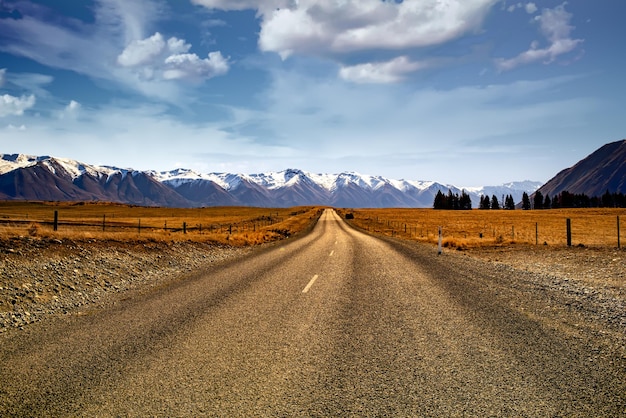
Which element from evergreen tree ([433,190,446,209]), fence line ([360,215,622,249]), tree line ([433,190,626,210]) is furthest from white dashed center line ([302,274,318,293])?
evergreen tree ([433,190,446,209])

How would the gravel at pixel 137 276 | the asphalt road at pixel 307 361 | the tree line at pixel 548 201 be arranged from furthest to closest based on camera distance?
the tree line at pixel 548 201, the gravel at pixel 137 276, the asphalt road at pixel 307 361

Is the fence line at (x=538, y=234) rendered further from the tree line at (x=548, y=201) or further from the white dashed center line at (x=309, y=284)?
the tree line at (x=548, y=201)

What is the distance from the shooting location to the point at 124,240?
56.9ft

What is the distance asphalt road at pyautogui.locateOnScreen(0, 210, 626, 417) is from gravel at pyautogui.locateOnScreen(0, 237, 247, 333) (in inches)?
56.8

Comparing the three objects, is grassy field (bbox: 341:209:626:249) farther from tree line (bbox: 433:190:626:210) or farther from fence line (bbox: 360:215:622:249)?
tree line (bbox: 433:190:626:210)

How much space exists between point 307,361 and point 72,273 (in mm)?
9815

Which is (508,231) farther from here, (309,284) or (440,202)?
(440,202)

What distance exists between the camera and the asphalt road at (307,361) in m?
4.06

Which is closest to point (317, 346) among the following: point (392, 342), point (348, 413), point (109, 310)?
point (392, 342)

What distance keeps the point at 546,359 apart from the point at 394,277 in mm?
6883

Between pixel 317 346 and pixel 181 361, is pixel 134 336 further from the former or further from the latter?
pixel 317 346

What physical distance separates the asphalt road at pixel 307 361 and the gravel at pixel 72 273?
4.73ft

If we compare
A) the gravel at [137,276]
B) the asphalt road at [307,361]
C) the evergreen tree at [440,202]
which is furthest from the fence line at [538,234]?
the evergreen tree at [440,202]

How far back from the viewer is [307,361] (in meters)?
5.23
